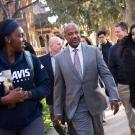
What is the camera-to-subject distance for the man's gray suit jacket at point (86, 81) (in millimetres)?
6625

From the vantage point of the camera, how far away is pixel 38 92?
205 inches

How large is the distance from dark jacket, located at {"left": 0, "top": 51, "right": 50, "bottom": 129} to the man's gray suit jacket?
1.32m

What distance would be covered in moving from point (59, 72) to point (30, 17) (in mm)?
52388

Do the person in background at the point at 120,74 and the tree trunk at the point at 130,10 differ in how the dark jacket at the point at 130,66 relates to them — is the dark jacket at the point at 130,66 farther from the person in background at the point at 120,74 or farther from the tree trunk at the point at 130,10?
the tree trunk at the point at 130,10

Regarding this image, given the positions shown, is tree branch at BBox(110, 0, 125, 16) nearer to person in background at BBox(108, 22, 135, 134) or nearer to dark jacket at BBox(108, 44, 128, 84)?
person in background at BBox(108, 22, 135, 134)

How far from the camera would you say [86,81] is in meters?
6.63

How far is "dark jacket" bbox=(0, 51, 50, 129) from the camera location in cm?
515

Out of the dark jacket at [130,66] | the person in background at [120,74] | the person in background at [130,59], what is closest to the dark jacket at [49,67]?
the person in background at [120,74]

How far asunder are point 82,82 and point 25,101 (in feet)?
5.12

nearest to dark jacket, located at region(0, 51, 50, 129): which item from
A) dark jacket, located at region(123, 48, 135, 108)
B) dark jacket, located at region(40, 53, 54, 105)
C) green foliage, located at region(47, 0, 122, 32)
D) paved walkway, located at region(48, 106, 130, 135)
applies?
dark jacket, located at region(123, 48, 135, 108)

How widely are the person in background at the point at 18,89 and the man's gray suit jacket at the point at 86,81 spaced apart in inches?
51.2

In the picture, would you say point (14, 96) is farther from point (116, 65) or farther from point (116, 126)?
point (116, 126)

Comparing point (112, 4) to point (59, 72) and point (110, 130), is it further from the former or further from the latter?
point (59, 72)

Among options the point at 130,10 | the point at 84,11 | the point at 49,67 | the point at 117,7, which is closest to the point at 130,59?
the point at 49,67
